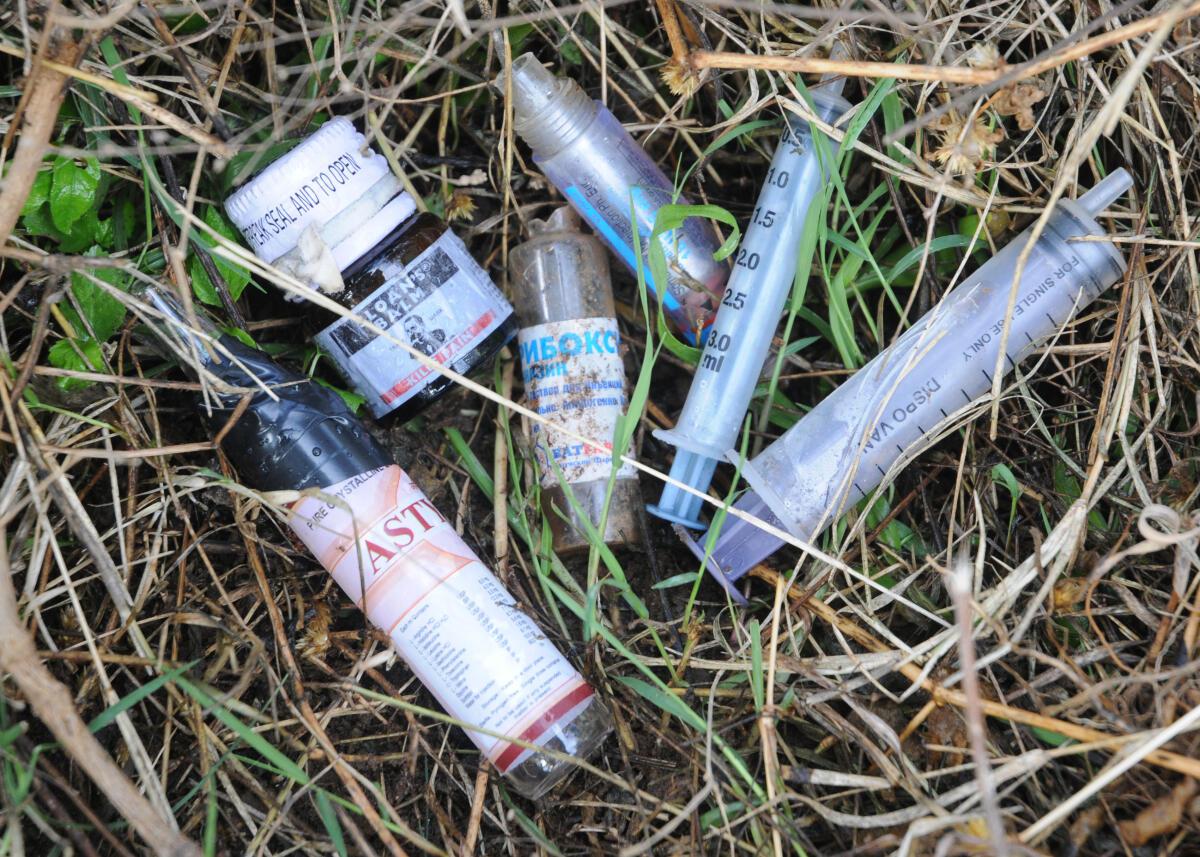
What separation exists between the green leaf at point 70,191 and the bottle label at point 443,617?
23.5 inches

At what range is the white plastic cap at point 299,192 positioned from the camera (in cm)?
156

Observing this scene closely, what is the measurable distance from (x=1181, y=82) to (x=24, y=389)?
6.69ft

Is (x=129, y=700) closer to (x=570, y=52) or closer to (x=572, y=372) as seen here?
(x=572, y=372)

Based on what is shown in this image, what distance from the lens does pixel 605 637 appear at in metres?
1.59

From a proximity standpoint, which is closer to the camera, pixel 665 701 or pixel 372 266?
pixel 665 701

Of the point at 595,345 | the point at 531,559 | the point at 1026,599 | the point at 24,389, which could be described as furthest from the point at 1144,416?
the point at 24,389

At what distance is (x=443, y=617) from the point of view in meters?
1.51

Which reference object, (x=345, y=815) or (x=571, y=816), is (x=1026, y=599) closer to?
(x=571, y=816)

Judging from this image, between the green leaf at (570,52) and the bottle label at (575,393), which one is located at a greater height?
the green leaf at (570,52)

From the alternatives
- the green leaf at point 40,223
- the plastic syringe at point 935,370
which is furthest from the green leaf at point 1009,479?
the green leaf at point 40,223

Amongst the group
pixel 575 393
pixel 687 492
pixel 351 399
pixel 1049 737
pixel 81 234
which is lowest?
pixel 1049 737

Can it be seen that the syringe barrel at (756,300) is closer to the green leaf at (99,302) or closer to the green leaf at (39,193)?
the green leaf at (99,302)

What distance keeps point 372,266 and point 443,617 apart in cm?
62

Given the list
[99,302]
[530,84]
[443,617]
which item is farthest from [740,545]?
[99,302]
